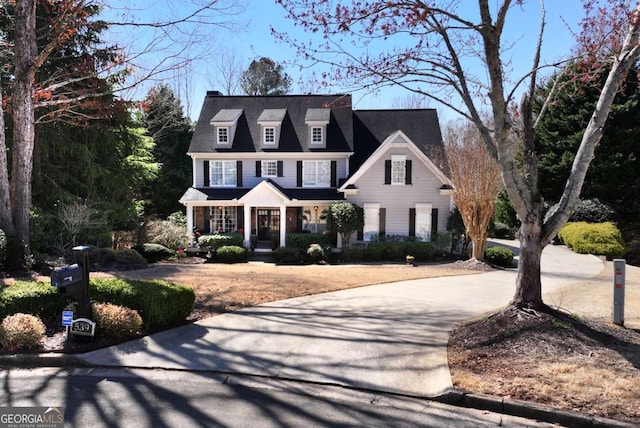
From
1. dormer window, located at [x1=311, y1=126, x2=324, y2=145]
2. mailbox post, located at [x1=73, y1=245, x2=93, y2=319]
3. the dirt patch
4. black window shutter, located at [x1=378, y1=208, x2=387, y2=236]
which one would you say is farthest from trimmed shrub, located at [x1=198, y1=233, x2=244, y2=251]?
the dirt patch

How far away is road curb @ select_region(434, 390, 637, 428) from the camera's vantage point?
164 inches

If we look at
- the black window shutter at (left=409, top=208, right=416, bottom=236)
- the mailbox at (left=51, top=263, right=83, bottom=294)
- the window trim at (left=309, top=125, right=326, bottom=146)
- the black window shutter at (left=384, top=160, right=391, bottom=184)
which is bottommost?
the mailbox at (left=51, top=263, right=83, bottom=294)

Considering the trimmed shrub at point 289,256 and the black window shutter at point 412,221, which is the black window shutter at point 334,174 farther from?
the trimmed shrub at point 289,256

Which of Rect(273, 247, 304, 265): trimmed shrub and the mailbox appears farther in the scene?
Rect(273, 247, 304, 265): trimmed shrub

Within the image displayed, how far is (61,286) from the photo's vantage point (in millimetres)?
5742

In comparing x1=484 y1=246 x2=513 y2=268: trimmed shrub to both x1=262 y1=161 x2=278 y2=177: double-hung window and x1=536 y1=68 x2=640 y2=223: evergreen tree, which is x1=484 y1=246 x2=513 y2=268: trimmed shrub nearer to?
x1=536 y1=68 x2=640 y2=223: evergreen tree

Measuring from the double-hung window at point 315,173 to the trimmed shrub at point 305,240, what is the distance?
354cm

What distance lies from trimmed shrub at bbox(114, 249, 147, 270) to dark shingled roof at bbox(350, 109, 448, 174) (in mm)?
13771

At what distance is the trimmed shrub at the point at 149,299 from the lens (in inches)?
270

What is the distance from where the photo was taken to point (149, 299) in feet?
22.5

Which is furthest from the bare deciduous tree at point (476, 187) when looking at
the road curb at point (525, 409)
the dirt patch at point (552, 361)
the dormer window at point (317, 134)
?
the road curb at point (525, 409)

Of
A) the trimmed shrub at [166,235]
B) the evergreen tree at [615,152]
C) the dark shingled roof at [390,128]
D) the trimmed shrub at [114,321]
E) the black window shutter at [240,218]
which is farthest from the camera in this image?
the dark shingled roof at [390,128]

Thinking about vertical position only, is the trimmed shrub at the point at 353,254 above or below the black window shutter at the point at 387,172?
below

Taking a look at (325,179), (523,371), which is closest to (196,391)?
(523,371)
